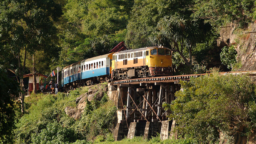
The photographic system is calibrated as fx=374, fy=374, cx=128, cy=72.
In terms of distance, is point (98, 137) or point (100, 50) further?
point (100, 50)

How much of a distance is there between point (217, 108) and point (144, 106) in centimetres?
1241

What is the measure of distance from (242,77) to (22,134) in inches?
954

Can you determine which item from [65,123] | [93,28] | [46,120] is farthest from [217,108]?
[93,28]

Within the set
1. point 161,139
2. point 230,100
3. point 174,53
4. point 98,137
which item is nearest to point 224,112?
point 230,100

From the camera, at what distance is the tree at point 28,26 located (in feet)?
145

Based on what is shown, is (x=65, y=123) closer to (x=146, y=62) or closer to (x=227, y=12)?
(x=146, y=62)

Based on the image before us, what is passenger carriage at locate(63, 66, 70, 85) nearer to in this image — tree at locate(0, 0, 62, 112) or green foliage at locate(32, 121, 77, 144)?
tree at locate(0, 0, 62, 112)

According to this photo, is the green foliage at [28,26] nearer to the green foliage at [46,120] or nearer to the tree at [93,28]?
the tree at [93,28]

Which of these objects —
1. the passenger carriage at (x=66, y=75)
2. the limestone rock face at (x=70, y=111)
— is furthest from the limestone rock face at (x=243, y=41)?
the passenger carriage at (x=66, y=75)

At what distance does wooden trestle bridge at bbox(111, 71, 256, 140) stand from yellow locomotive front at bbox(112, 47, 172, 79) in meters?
1.55

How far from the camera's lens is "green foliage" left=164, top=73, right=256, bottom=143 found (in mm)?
23297

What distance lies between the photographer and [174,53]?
44406mm

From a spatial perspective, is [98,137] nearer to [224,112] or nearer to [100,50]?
[224,112]

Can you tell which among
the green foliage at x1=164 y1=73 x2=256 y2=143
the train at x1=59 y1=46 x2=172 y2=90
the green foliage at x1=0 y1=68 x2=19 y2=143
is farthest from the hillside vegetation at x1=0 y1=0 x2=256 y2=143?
the green foliage at x1=0 y1=68 x2=19 y2=143
